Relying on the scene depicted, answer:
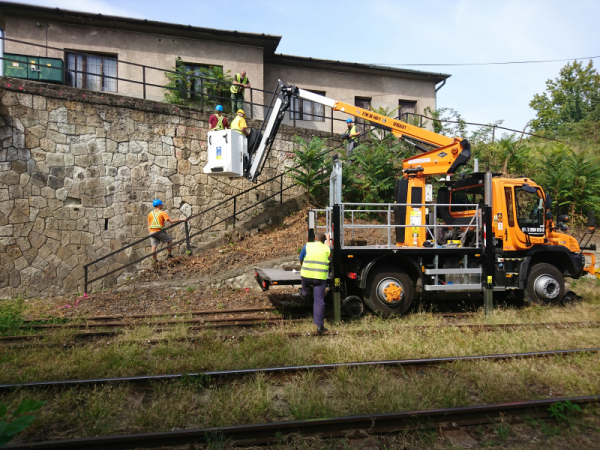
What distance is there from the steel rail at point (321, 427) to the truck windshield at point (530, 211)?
5.08 metres

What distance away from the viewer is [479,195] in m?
9.41

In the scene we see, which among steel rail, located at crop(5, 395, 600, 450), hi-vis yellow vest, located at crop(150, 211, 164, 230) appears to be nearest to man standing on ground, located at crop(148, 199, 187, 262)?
hi-vis yellow vest, located at crop(150, 211, 164, 230)

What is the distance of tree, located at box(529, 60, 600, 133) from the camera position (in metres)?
37.5

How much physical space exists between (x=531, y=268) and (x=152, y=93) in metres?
14.8

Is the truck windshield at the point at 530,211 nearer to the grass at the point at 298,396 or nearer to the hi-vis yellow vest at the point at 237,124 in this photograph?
the grass at the point at 298,396

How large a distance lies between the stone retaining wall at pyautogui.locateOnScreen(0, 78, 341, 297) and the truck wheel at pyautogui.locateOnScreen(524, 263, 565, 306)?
9208 mm

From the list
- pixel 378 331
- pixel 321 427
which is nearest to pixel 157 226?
pixel 378 331

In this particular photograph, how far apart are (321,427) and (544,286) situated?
6.97 metres

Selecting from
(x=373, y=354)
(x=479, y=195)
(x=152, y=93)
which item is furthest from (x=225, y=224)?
(x=373, y=354)

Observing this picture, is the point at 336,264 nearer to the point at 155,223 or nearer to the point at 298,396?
the point at 298,396

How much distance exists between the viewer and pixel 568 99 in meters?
39.2

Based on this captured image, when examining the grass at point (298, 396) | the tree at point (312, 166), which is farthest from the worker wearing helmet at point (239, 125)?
the grass at point (298, 396)

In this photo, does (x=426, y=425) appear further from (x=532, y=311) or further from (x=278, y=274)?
(x=532, y=311)

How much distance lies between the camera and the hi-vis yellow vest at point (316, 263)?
727 centimetres
